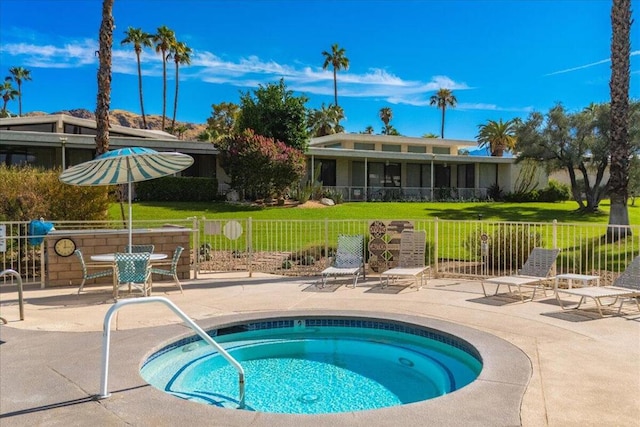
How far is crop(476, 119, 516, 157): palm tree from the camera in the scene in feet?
160

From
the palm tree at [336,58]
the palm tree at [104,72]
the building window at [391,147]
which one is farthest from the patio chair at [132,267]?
the palm tree at [336,58]

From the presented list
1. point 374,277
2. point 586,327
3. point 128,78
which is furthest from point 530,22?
point 128,78

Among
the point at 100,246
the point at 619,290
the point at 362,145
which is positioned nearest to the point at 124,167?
the point at 100,246

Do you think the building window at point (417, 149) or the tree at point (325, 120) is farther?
the tree at point (325, 120)

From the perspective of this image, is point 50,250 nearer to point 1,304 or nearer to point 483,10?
point 1,304

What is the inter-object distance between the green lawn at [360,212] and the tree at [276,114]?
4574 mm

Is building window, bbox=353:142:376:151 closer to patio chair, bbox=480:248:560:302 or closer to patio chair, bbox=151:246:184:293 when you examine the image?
patio chair, bbox=151:246:184:293

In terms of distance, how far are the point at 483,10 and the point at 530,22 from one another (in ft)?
5.98

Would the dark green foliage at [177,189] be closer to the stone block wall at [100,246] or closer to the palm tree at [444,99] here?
the stone block wall at [100,246]

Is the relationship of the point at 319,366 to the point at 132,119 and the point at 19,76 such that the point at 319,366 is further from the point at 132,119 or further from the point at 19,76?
the point at 132,119

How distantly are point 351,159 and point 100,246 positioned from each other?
23322mm

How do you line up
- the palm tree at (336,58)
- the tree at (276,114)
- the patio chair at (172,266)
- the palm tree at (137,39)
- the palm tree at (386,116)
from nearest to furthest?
1. the patio chair at (172,266)
2. the tree at (276,114)
3. the palm tree at (137,39)
4. the palm tree at (336,58)
5. the palm tree at (386,116)

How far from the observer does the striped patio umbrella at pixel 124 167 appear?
8.62 metres

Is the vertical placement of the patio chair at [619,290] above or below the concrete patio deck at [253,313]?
above
